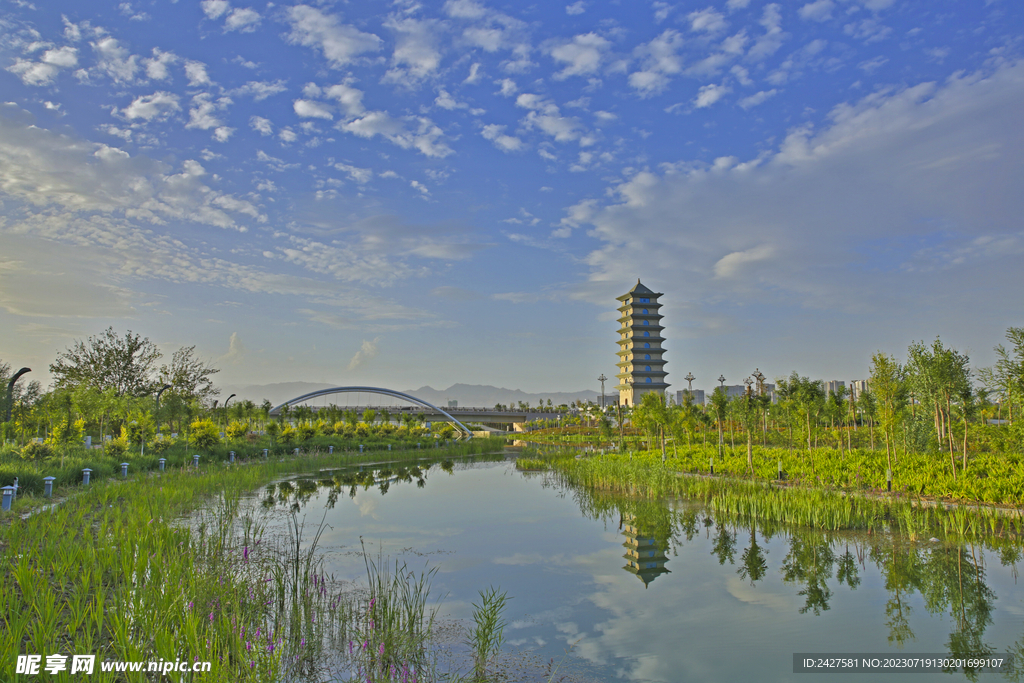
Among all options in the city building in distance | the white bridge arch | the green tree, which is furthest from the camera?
the city building in distance

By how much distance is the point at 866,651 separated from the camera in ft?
22.7

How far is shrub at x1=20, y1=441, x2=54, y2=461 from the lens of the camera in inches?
666

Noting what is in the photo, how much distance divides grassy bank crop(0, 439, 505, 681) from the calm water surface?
1.60m

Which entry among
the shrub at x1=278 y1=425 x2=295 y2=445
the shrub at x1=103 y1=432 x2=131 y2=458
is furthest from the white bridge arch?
the shrub at x1=103 y1=432 x2=131 y2=458

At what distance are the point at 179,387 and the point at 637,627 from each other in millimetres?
40781

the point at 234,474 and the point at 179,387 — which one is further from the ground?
the point at 179,387

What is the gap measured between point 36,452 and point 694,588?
756 inches

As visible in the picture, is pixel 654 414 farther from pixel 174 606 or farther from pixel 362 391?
pixel 362 391

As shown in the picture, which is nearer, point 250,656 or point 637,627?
point 250,656

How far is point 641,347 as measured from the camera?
120625 mm

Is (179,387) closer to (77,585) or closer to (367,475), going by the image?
(367,475)

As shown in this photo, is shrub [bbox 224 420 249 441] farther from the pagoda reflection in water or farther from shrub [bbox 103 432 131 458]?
the pagoda reflection in water

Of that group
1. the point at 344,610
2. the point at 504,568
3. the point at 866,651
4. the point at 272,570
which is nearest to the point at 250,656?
the point at 344,610

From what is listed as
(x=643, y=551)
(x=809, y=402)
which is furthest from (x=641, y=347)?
(x=643, y=551)
